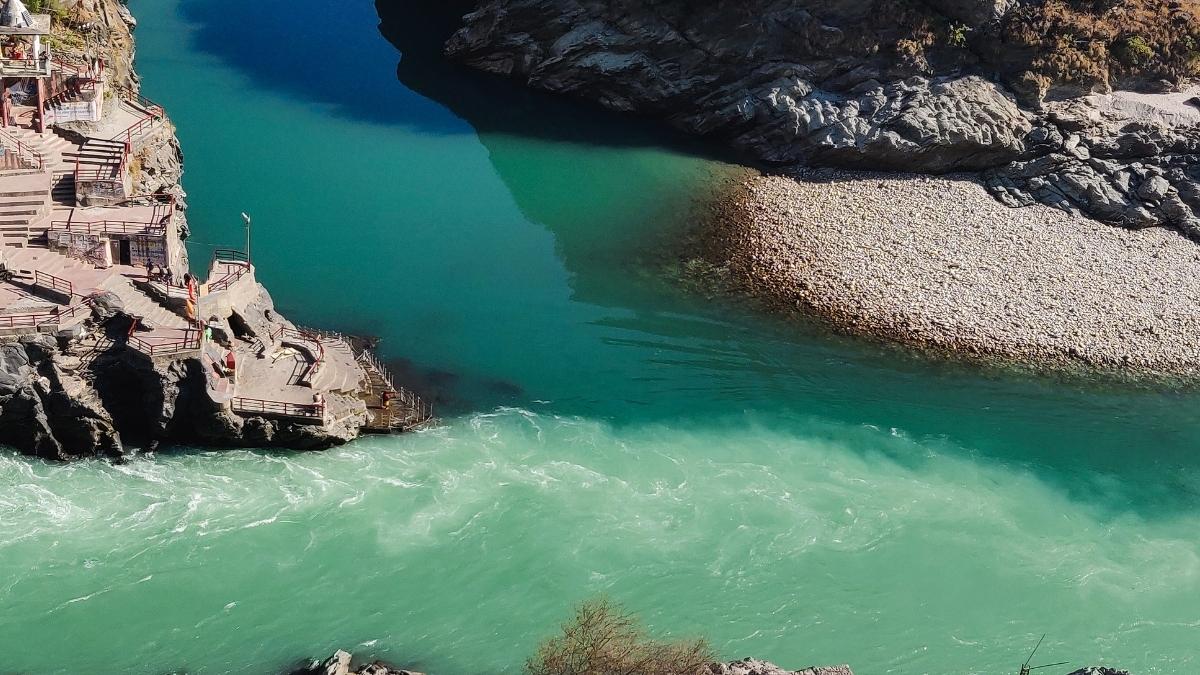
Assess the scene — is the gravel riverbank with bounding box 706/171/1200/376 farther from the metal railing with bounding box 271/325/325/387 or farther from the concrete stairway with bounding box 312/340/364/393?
the metal railing with bounding box 271/325/325/387

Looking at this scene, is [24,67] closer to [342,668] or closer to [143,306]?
[143,306]

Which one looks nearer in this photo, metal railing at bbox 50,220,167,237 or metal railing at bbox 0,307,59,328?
metal railing at bbox 0,307,59,328

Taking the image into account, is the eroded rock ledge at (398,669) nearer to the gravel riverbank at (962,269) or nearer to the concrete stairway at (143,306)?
the concrete stairway at (143,306)

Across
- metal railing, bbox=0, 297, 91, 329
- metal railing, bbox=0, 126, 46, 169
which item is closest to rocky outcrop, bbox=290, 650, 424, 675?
metal railing, bbox=0, 297, 91, 329

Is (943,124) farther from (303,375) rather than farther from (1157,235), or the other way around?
(303,375)

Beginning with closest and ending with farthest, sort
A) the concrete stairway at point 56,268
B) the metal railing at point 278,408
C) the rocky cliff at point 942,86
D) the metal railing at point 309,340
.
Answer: the metal railing at point 278,408 → the concrete stairway at point 56,268 → the metal railing at point 309,340 → the rocky cliff at point 942,86

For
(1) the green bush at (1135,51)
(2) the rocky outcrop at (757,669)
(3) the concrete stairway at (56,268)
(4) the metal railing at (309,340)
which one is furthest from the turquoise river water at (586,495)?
(1) the green bush at (1135,51)

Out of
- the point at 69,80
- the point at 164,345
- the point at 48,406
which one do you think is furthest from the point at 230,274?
the point at 69,80
